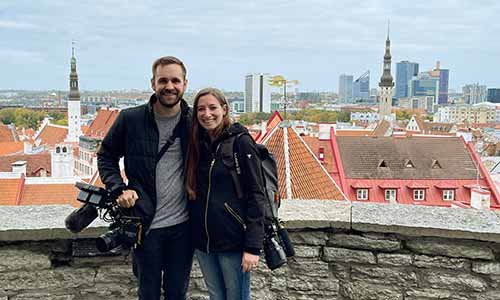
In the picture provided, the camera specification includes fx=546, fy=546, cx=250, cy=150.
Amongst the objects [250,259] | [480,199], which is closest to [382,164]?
[480,199]

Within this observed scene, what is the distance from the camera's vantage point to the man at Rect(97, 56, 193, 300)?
6.97 ft

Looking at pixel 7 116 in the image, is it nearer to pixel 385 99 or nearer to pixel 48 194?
pixel 385 99

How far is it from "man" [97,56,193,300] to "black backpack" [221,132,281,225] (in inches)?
7.7

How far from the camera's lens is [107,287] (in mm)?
2607

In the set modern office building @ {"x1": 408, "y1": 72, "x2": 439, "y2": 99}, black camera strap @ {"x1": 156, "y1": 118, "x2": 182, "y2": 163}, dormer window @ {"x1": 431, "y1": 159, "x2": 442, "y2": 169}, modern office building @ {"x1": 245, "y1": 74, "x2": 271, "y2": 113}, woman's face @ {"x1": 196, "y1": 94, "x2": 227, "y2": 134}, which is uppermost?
modern office building @ {"x1": 408, "y1": 72, "x2": 439, "y2": 99}

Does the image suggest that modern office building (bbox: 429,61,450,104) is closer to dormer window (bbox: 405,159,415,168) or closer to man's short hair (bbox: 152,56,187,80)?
dormer window (bbox: 405,159,415,168)

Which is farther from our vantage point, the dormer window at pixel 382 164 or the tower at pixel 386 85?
the tower at pixel 386 85

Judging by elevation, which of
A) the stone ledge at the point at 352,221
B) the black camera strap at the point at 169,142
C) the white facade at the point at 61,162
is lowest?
the white facade at the point at 61,162

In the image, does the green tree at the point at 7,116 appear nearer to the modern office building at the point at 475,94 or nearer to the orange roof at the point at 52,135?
the orange roof at the point at 52,135

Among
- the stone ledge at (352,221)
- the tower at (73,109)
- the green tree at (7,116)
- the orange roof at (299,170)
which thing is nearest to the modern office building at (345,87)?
the green tree at (7,116)

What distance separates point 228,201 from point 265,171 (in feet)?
0.63

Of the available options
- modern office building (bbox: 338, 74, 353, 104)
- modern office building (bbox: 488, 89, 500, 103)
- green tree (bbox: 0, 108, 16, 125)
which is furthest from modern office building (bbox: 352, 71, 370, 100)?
green tree (bbox: 0, 108, 16, 125)

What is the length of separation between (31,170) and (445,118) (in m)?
94.3

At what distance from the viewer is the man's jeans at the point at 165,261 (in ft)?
7.15
